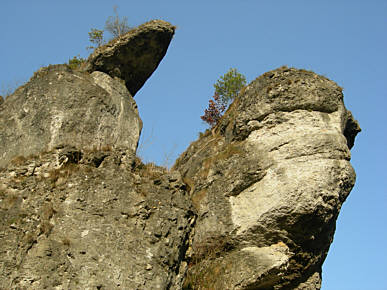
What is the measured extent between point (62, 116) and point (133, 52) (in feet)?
11.9

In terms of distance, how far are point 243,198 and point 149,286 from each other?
10.5 ft

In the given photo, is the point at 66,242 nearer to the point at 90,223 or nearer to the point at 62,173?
the point at 90,223

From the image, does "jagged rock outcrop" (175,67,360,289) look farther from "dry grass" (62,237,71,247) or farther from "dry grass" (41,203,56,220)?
"dry grass" (41,203,56,220)

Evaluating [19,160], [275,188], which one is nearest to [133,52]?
[19,160]

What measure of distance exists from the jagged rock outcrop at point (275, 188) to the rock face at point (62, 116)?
2.48 meters

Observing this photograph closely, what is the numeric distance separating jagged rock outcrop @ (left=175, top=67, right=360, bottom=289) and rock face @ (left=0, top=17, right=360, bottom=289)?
0.09 ft

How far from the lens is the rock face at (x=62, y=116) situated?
11.9 m

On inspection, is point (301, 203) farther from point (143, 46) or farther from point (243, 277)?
point (143, 46)

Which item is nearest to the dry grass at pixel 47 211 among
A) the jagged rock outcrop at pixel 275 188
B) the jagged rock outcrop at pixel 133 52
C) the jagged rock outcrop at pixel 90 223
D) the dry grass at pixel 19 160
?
the jagged rock outcrop at pixel 90 223

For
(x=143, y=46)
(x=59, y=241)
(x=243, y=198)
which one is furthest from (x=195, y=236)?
(x=143, y=46)

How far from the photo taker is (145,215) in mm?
10797

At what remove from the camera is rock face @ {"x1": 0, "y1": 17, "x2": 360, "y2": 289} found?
9.88 m

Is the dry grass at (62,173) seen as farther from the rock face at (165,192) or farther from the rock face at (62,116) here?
the rock face at (62,116)

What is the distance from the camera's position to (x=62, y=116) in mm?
12133
